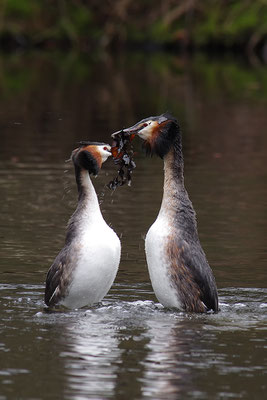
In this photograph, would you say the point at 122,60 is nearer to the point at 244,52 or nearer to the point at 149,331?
the point at 244,52

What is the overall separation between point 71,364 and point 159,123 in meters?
2.76

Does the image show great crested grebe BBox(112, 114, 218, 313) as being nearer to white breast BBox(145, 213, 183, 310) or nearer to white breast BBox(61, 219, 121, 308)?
white breast BBox(145, 213, 183, 310)

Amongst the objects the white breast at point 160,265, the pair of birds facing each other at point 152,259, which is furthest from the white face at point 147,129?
the white breast at point 160,265

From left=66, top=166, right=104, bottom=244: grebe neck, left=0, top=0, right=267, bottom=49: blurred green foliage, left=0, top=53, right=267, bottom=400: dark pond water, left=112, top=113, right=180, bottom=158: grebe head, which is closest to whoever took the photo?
left=0, top=53, right=267, bottom=400: dark pond water

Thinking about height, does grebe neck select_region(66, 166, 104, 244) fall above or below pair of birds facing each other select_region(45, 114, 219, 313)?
above

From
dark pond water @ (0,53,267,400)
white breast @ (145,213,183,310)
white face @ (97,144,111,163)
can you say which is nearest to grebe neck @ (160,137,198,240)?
white breast @ (145,213,183,310)

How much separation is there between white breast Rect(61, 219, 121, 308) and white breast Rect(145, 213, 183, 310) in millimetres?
300

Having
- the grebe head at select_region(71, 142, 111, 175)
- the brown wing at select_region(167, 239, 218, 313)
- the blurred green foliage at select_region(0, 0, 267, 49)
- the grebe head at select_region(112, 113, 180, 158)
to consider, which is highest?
the blurred green foliage at select_region(0, 0, 267, 49)

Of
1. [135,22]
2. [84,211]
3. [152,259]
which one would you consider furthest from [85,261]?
[135,22]

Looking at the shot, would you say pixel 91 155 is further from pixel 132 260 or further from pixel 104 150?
pixel 132 260

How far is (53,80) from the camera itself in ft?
121

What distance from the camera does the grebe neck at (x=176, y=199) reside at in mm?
9852

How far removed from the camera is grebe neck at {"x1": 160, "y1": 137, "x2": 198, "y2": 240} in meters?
9.85

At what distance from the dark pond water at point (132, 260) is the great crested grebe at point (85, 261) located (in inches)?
6.6
